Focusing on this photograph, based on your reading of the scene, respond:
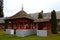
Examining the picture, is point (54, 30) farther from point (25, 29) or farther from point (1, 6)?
point (1, 6)

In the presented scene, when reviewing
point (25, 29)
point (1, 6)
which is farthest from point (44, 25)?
point (1, 6)

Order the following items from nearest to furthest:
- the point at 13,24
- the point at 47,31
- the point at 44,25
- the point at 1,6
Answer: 1. the point at 47,31
2. the point at 44,25
3. the point at 13,24
4. the point at 1,6

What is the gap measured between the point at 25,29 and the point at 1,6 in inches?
1108

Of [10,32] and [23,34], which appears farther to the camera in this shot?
[10,32]

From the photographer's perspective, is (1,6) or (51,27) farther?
(1,6)

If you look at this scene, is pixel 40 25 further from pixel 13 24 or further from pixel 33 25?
pixel 13 24

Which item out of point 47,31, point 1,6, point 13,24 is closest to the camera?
point 47,31

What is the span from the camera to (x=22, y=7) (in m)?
42.0

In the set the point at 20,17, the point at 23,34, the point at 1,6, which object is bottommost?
the point at 23,34

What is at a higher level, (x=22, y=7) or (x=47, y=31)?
(x=22, y=7)

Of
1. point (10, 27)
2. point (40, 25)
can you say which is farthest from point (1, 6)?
point (40, 25)

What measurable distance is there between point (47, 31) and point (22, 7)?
27.9 feet

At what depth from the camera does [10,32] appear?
42.9m

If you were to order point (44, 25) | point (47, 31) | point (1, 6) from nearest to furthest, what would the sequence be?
point (47, 31) < point (44, 25) < point (1, 6)
